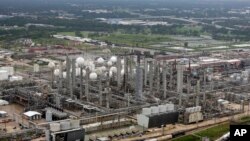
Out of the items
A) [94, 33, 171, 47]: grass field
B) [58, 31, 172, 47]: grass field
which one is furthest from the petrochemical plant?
[58, 31, 172, 47]: grass field

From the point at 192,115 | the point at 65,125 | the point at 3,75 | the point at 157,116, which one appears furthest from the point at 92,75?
the point at 65,125

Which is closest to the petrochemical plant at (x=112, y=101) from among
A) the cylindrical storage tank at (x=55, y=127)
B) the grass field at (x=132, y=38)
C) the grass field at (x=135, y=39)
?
the cylindrical storage tank at (x=55, y=127)

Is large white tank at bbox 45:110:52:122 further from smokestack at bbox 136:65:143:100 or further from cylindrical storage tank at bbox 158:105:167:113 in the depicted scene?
smokestack at bbox 136:65:143:100

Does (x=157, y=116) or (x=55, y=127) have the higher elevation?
(x=55, y=127)

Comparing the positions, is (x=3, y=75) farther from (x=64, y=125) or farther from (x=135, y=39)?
(x=135, y=39)

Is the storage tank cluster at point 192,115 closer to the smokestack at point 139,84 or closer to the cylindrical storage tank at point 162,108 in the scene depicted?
the cylindrical storage tank at point 162,108

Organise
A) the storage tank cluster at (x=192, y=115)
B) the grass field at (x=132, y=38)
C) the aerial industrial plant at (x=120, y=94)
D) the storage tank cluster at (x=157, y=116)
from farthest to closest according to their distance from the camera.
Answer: the grass field at (x=132, y=38) → the storage tank cluster at (x=192, y=115) → the storage tank cluster at (x=157, y=116) → the aerial industrial plant at (x=120, y=94)

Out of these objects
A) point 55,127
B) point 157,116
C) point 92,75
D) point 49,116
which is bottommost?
point 49,116

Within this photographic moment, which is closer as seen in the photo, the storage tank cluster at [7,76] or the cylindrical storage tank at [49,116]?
the cylindrical storage tank at [49,116]
